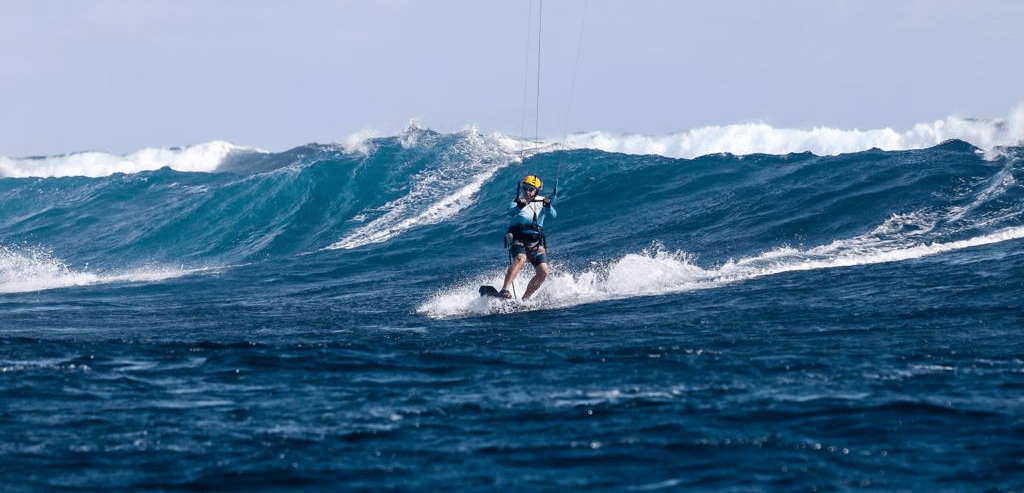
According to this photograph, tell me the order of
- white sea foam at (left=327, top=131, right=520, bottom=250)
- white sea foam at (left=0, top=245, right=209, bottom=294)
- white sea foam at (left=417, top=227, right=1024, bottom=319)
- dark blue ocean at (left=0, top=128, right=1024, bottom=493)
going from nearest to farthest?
1. dark blue ocean at (left=0, top=128, right=1024, bottom=493)
2. white sea foam at (left=417, top=227, right=1024, bottom=319)
3. white sea foam at (left=0, top=245, right=209, bottom=294)
4. white sea foam at (left=327, top=131, right=520, bottom=250)

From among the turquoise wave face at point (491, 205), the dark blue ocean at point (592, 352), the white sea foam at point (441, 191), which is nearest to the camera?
the dark blue ocean at point (592, 352)

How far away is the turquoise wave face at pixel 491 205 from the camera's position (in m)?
21.5

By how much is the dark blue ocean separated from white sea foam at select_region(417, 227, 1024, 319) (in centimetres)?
8

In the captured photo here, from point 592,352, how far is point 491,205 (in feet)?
65.4

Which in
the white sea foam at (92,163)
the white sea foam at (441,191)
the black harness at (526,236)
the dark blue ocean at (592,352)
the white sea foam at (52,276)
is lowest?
the dark blue ocean at (592,352)

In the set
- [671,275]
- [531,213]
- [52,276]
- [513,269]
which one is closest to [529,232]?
[531,213]

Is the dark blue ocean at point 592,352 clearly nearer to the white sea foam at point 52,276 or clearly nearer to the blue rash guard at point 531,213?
the white sea foam at point 52,276

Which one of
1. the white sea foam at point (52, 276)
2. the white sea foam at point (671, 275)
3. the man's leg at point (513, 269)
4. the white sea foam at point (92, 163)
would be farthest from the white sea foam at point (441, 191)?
the white sea foam at point (92, 163)

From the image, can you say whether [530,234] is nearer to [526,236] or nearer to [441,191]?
[526,236]

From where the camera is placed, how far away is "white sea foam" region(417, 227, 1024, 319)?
639 inches

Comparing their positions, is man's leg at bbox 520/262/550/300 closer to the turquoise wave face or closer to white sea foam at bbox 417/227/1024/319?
white sea foam at bbox 417/227/1024/319

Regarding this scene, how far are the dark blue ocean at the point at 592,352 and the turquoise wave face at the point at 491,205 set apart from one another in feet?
0.52

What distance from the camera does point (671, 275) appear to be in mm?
17391

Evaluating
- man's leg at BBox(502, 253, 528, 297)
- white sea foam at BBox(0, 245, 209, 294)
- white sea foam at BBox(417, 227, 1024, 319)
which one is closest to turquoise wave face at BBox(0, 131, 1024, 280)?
white sea foam at BBox(417, 227, 1024, 319)
